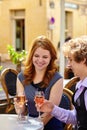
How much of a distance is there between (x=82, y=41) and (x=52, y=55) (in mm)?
761

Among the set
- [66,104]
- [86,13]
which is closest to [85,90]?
[66,104]

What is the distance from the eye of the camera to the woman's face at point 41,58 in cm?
272

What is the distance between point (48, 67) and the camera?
2805 mm

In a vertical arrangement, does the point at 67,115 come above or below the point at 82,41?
below

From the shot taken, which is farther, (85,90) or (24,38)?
(24,38)

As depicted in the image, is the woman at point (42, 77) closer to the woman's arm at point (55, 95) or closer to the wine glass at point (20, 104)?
the woman's arm at point (55, 95)

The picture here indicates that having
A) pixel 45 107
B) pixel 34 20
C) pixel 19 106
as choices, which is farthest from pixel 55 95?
pixel 34 20

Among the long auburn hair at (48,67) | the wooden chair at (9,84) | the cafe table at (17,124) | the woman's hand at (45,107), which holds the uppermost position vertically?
the long auburn hair at (48,67)

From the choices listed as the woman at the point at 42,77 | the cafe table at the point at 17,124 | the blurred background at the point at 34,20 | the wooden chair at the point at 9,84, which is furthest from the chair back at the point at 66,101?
the blurred background at the point at 34,20

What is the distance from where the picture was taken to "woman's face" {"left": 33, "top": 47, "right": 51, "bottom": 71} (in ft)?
8.91

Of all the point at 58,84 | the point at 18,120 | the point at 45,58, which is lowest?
the point at 18,120

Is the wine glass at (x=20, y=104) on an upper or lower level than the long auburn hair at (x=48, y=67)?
lower

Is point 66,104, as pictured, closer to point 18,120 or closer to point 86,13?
point 18,120

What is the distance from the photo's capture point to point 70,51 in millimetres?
2016
